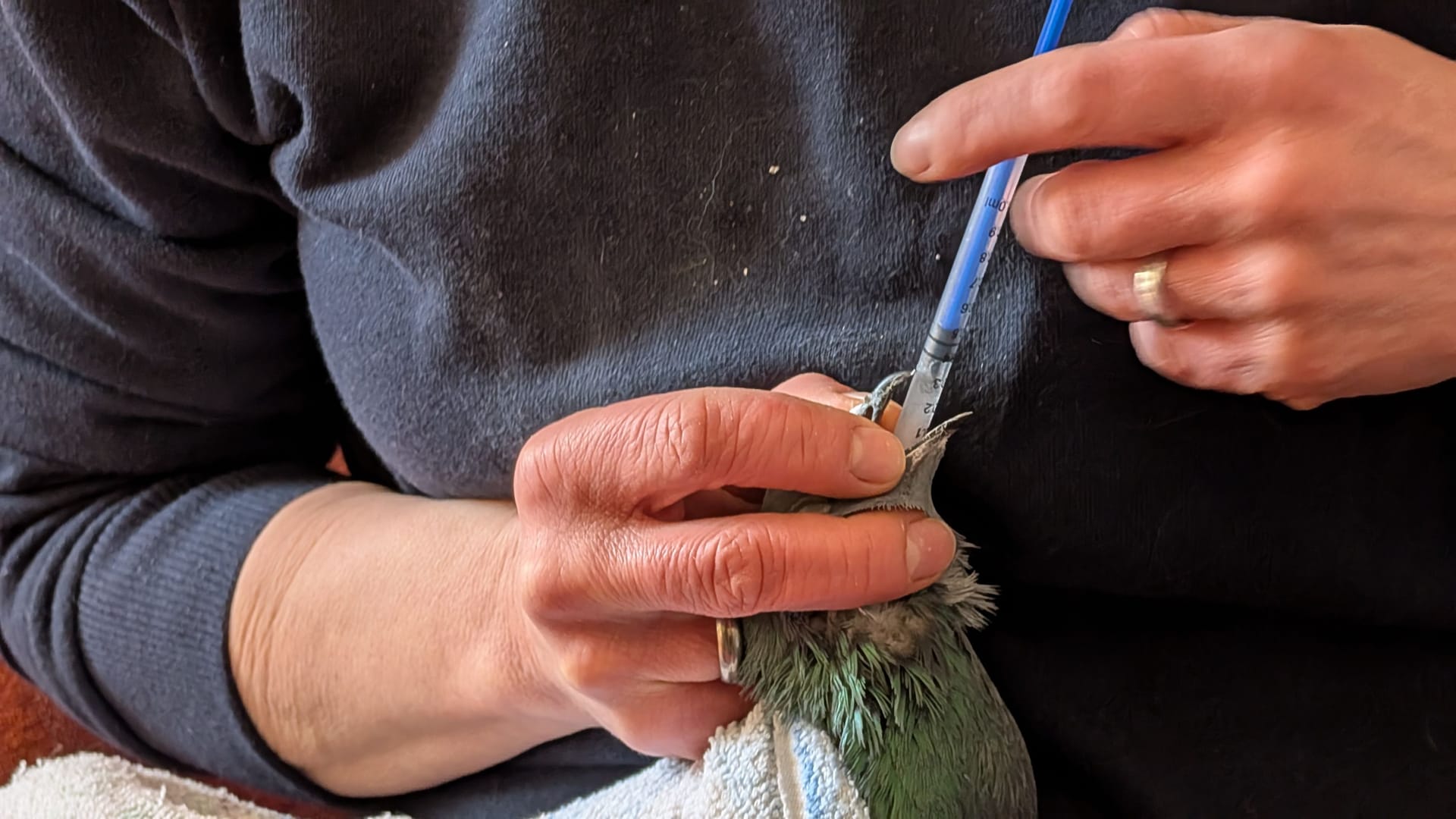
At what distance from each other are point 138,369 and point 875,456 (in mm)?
485

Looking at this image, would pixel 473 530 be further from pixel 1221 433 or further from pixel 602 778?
pixel 1221 433

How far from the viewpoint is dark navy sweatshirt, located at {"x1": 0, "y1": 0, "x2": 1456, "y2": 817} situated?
0.45 m

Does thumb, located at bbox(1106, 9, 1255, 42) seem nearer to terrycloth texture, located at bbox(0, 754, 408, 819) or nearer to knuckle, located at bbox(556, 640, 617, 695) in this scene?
knuckle, located at bbox(556, 640, 617, 695)

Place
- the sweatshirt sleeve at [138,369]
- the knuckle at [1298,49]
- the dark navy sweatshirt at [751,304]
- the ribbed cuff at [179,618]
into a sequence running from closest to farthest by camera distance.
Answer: the knuckle at [1298,49], the dark navy sweatshirt at [751,304], the sweatshirt sleeve at [138,369], the ribbed cuff at [179,618]

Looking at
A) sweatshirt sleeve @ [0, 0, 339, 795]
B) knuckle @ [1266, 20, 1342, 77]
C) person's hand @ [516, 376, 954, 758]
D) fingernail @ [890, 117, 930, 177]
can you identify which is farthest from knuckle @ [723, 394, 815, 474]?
sweatshirt sleeve @ [0, 0, 339, 795]

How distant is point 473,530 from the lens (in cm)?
63

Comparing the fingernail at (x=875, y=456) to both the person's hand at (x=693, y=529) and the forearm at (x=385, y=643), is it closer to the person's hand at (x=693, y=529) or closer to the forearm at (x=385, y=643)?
the person's hand at (x=693, y=529)

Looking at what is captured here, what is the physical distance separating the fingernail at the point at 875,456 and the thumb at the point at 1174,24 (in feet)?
0.57

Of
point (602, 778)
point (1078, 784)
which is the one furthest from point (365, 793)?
point (1078, 784)

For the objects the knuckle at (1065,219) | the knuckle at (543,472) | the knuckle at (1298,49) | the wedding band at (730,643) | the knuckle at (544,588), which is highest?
the knuckle at (1298,49)

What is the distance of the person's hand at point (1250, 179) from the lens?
35 centimetres

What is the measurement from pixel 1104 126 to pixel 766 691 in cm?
27

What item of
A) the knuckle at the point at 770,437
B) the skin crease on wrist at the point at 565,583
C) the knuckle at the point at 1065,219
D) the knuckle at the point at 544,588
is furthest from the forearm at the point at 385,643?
the knuckle at the point at 1065,219

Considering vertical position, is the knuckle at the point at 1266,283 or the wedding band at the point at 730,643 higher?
the knuckle at the point at 1266,283
